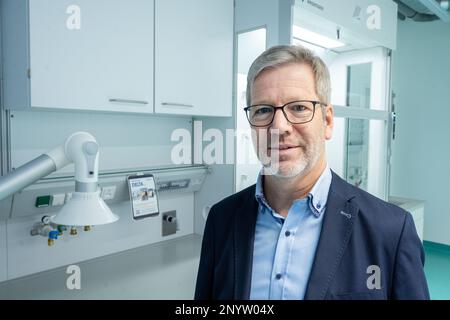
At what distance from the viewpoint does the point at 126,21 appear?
1.56m

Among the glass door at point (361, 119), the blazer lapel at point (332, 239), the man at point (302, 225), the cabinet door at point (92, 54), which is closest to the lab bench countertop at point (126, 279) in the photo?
the man at point (302, 225)

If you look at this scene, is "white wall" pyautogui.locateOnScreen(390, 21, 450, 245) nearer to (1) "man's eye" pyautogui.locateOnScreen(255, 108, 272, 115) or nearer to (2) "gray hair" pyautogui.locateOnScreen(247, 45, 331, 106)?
(2) "gray hair" pyautogui.locateOnScreen(247, 45, 331, 106)

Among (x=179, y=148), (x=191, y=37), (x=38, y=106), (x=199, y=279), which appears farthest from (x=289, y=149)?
(x=179, y=148)

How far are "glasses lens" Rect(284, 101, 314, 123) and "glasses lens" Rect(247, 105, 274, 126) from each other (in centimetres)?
4

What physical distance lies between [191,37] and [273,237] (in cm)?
126

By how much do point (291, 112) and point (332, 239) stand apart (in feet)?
1.13

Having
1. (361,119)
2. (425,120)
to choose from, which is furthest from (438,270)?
(361,119)

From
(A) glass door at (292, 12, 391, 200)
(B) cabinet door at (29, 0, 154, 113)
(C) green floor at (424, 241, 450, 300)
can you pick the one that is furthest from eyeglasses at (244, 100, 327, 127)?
(C) green floor at (424, 241, 450, 300)

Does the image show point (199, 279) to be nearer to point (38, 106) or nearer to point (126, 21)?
point (38, 106)

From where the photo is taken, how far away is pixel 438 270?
351 centimetres

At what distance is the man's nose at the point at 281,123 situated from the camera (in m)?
0.91

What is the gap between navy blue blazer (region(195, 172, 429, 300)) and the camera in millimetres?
834

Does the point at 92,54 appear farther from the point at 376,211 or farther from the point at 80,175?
the point at 376,211

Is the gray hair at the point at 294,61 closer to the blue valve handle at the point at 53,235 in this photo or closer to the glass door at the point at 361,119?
the blue valve handle at the point at 53,235
